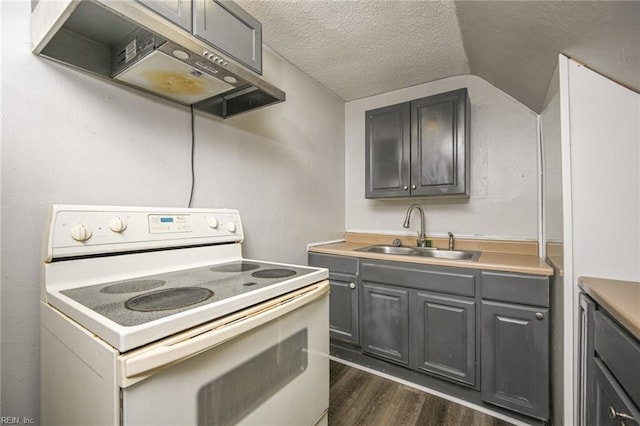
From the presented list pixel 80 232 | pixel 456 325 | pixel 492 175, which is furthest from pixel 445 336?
pixel 80 232

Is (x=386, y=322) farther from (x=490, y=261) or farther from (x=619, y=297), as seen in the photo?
(x=619, y=297)

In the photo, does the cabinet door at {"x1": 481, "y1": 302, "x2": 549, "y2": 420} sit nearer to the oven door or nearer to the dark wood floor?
the dark wood floor

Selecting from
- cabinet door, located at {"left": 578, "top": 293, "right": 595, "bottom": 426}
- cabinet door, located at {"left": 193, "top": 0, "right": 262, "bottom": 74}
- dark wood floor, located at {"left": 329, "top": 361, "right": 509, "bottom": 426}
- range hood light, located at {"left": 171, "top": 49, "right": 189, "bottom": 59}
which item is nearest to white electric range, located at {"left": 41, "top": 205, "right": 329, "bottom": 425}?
dark wood floor, located at {"left": 329, "top": 361, "right": 509, "bottom": 426}

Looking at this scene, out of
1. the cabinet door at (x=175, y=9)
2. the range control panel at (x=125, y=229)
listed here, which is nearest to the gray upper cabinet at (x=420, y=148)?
the range control panel at (x=125, y=229)

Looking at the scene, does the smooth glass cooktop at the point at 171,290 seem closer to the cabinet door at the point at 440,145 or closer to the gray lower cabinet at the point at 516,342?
the gray lower cabinet at the point at 516,342

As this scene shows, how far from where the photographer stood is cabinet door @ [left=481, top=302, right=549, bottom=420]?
141 centimetres

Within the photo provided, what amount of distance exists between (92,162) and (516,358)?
86.2 inches

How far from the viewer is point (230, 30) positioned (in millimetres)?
1098

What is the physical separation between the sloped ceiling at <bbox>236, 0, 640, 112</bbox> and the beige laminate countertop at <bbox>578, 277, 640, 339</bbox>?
2.30ft

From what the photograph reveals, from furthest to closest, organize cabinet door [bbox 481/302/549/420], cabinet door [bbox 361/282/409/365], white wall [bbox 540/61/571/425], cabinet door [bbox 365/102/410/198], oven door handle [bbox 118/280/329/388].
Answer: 1. cabinet door [bbox 365/102/410/198]
2. cabinet door [bbox 361/282/409/365]
3. cabinet door [bbox 481/302/549/420]
4. white wall [bbox 540/61/571/425]
5. oven door handle [bbox 118/280/329/388]

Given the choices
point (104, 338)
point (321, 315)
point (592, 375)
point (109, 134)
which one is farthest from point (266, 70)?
point (592, 375)

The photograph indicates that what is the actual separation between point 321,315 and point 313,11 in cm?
158

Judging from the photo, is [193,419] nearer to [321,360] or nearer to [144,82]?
[321,360]

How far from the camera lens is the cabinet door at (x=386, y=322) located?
5.90 feet
